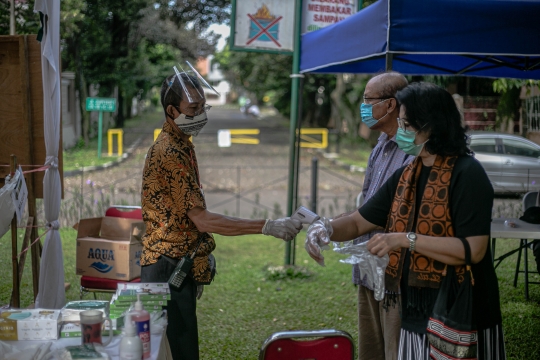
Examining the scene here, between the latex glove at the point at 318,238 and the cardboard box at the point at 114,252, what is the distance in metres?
1.90

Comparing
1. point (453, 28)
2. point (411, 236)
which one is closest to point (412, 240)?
point (411, 236)

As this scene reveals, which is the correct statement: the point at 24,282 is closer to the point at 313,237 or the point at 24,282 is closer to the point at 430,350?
the point at 313,237

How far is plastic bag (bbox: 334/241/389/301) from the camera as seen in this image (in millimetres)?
2543

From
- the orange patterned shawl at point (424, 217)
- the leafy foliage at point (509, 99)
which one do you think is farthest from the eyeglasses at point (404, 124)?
the leafy foliage at point (509, 99)

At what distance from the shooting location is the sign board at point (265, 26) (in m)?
6.62

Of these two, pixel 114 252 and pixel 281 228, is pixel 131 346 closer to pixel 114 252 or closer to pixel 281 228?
pixel 281 228

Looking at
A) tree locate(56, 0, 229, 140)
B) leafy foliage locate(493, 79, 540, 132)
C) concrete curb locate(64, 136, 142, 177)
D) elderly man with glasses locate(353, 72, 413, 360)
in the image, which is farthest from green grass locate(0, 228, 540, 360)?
tree locate(56, 0, 229, 140)

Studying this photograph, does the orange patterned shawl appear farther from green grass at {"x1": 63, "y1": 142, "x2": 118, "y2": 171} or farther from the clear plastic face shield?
green grass at {"x1": 63, "y1": 142, "x2": 118, "y2": 171}

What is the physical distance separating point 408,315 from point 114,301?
48.6 inches

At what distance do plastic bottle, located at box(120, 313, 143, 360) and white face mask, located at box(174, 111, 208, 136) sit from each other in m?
1.23

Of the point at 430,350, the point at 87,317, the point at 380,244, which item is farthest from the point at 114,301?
the point at 430,350

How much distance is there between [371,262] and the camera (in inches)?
101

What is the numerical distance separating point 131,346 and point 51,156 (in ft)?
7.87

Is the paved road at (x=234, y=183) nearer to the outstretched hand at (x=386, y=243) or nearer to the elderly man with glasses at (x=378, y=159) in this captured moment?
the elderly man with glasses at (x=378, y=159)
